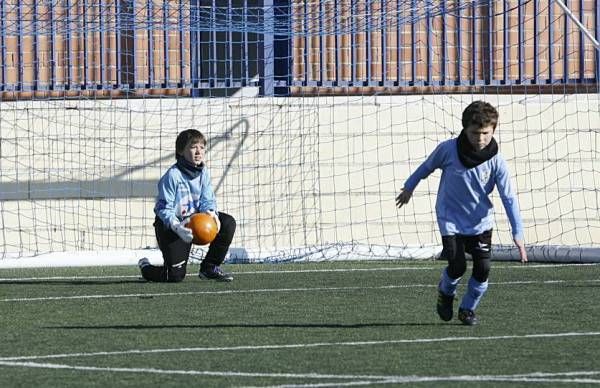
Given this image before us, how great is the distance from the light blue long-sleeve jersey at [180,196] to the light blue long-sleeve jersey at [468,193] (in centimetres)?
392

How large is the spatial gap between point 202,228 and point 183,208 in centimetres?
51

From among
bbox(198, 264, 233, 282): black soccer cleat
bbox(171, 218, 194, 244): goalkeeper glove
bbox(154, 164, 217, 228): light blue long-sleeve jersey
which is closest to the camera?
bbox(171, 218, 194, 244): goalkeeper glove

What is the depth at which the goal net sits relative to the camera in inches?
685

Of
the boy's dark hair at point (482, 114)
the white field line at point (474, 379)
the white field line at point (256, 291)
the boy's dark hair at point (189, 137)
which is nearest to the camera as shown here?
the white field line at point (474, 379)

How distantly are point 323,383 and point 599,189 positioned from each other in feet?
37.3

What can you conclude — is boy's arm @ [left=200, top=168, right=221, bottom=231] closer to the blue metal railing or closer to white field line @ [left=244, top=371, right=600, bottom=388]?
the blue metal railing

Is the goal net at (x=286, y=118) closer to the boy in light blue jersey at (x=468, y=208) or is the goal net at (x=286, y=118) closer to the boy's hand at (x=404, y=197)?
the boy in light blue jersey at (x=468, y=208)

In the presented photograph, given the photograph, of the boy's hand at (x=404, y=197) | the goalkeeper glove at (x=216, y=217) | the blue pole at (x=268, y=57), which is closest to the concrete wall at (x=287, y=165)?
the blue pole at (x=268, y=57)

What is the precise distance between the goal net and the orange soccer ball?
11.2 feet

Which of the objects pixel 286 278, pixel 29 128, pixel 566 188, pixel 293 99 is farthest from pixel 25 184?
pixel 566 188

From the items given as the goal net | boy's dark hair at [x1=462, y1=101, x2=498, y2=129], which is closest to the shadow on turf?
boy's dark hair at [x1=462, y1=101, x2=498, y2=129]

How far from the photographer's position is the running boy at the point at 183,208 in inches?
520

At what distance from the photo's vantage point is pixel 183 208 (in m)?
13.4

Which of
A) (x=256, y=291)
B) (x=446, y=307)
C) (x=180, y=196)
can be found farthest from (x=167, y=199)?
(x=446, y=307)
